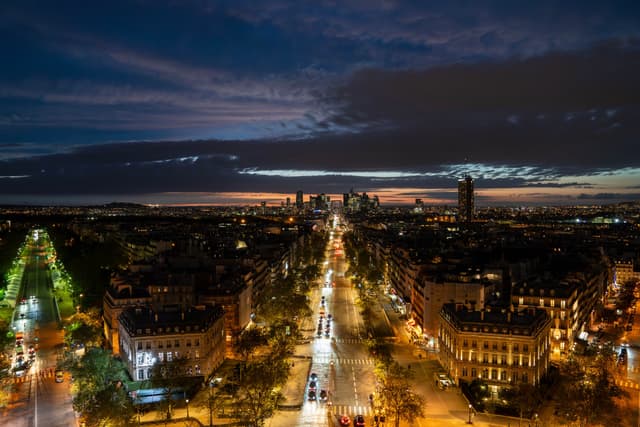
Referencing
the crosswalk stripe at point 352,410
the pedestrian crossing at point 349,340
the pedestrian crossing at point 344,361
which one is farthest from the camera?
the pedestrian crossing at point 349,340

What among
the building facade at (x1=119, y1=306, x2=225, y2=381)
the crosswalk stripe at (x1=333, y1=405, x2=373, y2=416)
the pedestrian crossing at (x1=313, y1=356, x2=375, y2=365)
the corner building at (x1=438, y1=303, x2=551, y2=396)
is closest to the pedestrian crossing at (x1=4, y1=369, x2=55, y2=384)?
the building facade at (x1=119, y1=306, x2=225, y2=381)

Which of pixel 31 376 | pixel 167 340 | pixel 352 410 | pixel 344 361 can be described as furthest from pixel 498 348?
pixel 31 376

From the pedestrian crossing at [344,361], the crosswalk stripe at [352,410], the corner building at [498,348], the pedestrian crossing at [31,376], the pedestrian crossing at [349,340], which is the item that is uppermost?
the corner building at [498,348]

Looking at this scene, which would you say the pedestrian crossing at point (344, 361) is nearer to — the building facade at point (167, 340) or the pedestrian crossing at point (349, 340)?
the pedestrian crossing at point (349, 340)

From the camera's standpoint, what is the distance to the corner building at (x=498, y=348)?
175 ft

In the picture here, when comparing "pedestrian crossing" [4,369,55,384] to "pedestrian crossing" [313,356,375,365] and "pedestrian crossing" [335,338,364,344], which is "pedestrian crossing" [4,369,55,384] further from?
"pedestrian crossing" [335,338,364,344]

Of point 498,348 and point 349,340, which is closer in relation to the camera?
point 498,348

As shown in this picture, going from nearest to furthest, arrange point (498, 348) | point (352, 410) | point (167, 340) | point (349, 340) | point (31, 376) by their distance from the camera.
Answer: point (352, 410) < point (498, 348) < point (167, 340) < point (31, 376) < point (349, 340)

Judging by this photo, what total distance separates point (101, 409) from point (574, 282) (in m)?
66.0

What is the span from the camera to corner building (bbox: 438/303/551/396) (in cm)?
5334

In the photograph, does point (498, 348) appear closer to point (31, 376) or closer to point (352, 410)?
point (352, 410)

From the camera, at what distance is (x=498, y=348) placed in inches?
2137

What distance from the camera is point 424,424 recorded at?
4641 cm

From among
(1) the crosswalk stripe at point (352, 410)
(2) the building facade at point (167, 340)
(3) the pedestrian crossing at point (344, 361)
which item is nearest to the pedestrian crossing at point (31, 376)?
(2) the building facade at point (167, 340)
